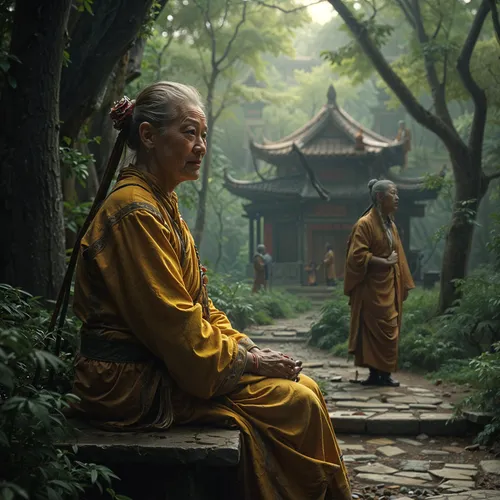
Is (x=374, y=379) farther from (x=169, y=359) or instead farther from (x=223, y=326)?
(x=169, y=359)

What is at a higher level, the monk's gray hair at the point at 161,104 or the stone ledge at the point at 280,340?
the monk's gray hair at the point at 161,104

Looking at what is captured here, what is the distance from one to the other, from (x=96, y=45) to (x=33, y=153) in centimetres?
139

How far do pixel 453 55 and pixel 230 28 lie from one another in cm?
1058

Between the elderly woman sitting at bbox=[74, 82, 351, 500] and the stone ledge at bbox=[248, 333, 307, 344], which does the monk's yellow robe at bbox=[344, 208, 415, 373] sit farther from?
the stone ledge at bbox=[248, 333, 307, 344]

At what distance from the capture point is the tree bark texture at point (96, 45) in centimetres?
583

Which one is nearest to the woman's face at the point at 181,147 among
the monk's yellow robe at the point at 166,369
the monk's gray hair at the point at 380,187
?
the monk's yellow robe at the point at 166,369

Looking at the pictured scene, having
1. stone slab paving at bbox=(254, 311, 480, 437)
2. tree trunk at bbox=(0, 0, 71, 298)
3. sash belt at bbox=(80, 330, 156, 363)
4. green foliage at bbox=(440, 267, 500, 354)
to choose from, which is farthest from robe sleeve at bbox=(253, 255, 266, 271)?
sash belt at bbox=(80, 330, 156, 363)

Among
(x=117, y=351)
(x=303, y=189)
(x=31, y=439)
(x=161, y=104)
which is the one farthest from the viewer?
(x=303, y=189)

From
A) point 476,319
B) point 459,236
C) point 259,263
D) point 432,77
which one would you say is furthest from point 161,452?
point 259,263

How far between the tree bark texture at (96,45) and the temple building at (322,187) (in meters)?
19.7

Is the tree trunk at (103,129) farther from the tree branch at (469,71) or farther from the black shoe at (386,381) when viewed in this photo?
the tree branch at (469,71)

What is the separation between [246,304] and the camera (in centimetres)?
1566

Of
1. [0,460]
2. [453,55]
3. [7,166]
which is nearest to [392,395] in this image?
[7,166]

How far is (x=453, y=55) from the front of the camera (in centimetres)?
1349
